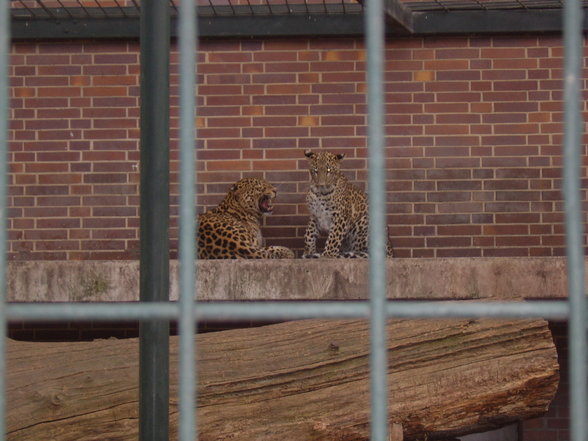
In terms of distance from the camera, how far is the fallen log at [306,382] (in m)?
4.68

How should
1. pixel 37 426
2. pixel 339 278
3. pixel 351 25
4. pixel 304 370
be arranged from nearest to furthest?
1. pixel 37 426
2. pixel 304 370
3. pixel 339 278
4. pixel 351 25

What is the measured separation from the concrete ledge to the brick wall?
176 cm

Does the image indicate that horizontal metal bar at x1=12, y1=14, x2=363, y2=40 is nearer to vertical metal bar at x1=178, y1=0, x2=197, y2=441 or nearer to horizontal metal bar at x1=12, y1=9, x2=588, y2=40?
horizontal metal bar at x1=12, y1=9, x2=588, y2=40

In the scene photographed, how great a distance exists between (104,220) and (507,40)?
369 cm

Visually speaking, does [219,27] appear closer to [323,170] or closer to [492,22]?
[323,170]

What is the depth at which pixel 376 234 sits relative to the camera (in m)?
1.47

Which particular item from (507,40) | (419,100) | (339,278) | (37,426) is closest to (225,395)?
(37,426)

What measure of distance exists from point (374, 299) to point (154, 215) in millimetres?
2295

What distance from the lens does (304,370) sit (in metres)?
4.93

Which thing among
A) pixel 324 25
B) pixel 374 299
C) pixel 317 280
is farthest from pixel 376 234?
pixel 324 25

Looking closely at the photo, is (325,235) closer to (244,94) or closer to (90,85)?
(244,94)

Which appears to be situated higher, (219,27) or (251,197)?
(219,27)

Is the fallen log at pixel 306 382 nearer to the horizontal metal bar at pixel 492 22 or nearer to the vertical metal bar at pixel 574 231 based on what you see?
the horizontal metal bar at pixel 492 22

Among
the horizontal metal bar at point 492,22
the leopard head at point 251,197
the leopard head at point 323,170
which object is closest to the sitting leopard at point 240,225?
the leopard head at point 251,197
